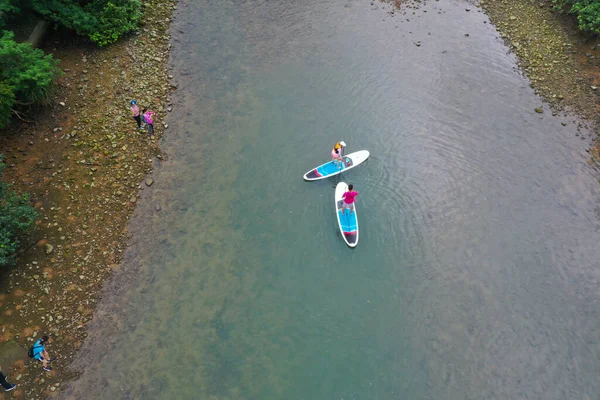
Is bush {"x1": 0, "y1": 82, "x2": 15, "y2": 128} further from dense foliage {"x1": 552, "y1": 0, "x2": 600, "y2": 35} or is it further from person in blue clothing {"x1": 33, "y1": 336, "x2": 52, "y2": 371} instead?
dense foliage {"x1": 552, "y1": 0, "x2": 600, "y2": 35}

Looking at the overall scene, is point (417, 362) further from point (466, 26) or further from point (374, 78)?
point (466, 26)

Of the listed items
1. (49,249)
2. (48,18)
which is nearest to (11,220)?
(49,249)

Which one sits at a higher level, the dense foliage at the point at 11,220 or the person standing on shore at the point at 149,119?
the person standing on shore at the point at 149,119

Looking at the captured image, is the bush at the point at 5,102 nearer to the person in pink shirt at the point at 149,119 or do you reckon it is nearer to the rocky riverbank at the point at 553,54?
the person in pink shirt at the point at 149,119

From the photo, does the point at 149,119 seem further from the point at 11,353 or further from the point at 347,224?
the point at 11,353

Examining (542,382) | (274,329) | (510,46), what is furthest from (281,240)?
(510,46)

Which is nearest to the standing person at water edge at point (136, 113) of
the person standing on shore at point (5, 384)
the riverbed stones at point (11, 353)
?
the riverbed stones at point (11, 353)
